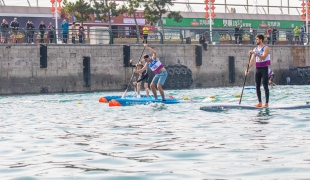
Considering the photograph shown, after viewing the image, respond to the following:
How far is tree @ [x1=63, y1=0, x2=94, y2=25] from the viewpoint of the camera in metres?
47.9

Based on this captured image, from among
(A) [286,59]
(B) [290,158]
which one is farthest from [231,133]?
(A) [286,59]

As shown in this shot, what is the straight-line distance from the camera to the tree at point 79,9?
4788 centimetres

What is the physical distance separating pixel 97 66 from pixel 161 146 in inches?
1145

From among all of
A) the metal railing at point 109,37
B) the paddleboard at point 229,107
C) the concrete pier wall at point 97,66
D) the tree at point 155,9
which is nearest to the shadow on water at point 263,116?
the paddleboard at point 229,107

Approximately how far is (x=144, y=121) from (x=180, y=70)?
25291 mm

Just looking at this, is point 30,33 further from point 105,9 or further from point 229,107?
point 229,107

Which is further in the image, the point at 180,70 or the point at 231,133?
the point at 180,70

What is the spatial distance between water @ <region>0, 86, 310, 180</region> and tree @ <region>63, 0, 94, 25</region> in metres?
31.7

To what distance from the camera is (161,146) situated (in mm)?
10359

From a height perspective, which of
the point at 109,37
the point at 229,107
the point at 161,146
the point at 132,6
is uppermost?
the point at 132,6

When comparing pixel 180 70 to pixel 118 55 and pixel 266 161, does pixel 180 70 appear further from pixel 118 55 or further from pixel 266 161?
pixel 266 161

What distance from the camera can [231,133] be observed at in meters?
12.0

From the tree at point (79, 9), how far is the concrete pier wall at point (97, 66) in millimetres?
9059

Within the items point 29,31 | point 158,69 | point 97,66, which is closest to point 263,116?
point 158,69
